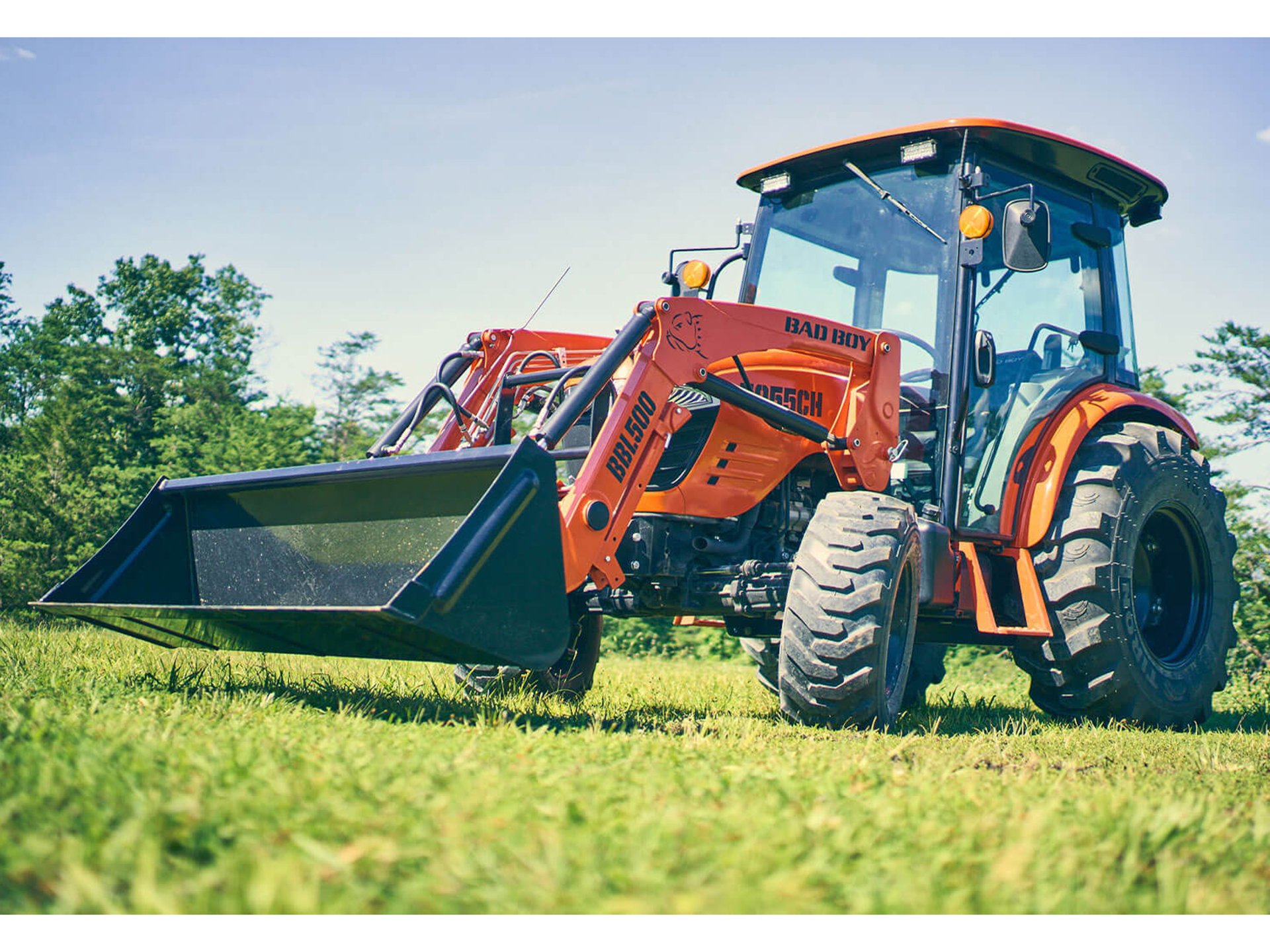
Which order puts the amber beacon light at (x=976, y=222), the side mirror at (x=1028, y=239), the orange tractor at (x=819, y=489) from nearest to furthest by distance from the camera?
the orange tractor at (x=819, y=489), the side mirror at (x=1028, y=239), the amber beacon light at (x=976, y=222)

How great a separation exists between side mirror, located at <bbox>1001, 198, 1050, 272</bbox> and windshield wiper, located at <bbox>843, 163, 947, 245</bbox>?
556mm

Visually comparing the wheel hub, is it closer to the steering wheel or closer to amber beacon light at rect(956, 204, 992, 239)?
the steering wheel

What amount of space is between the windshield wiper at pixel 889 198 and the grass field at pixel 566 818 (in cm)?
273

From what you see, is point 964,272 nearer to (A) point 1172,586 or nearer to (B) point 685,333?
(B) point 685,333

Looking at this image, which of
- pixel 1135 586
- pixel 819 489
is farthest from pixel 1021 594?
pixel 819 489

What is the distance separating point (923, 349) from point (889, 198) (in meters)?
0.82

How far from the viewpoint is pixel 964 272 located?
553 cm

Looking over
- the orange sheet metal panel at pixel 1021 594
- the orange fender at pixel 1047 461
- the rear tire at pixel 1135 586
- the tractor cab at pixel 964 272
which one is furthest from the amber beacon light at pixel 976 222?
the orange sheet metal panel at pixel 1021 594

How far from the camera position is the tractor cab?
218 inches

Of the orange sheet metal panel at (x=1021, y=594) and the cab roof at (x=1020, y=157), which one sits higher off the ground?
the cab roof at (x=1020, y=157)

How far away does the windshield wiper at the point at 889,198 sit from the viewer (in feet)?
18.4

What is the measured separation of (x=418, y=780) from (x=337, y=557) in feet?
7.61

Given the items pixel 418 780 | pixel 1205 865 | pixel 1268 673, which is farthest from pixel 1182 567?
pixel 1268 673

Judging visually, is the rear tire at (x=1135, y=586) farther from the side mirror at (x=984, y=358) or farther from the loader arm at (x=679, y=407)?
the loader arm at (x=679, y=407)
